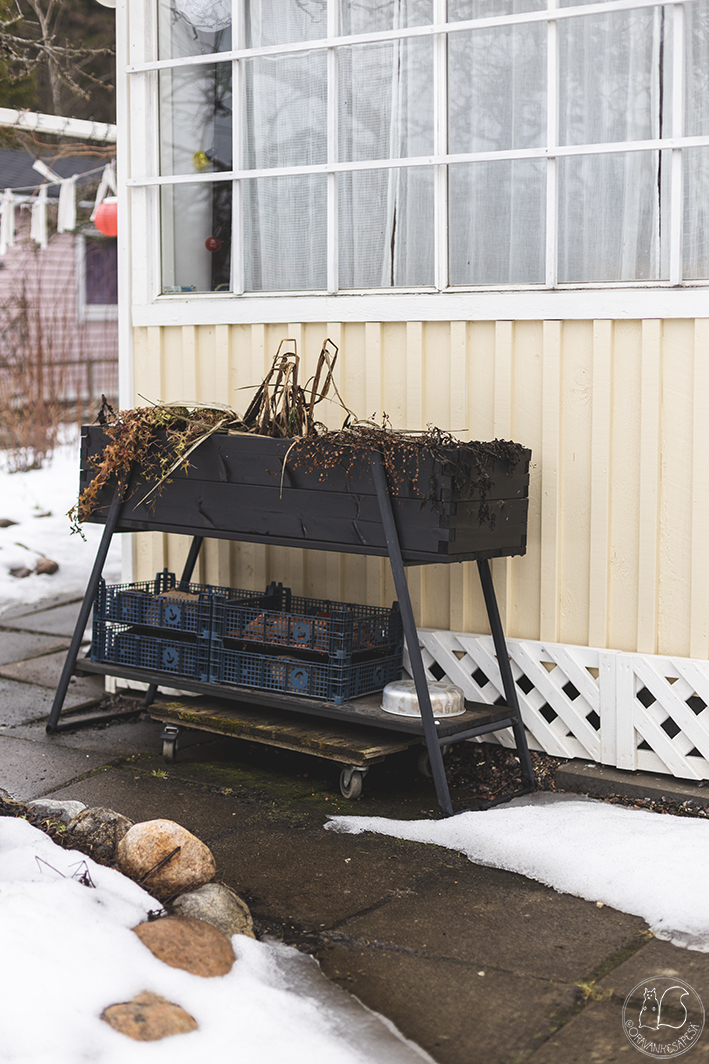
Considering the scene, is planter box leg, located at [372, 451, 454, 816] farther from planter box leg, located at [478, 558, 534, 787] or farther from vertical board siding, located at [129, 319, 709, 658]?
vertical board siding, located at [129, 319, 709, 658]

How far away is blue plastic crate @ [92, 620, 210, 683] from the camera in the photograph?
16.0 feet

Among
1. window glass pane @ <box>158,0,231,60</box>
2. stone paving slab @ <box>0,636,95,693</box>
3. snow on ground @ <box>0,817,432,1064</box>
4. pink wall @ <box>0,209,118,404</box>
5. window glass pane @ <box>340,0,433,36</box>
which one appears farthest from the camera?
pink wall @ <box>0,209,118,404</box>

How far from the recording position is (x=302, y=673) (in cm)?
459

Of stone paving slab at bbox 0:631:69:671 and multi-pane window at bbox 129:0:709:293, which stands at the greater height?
multi-pane window at bbox 129:0:709:293

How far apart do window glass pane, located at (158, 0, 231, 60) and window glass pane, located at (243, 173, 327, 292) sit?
699 millimetres

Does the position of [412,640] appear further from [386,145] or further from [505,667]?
[386,145]

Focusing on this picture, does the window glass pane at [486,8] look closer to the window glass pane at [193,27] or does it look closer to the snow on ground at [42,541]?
the window glass pane at [193,27]

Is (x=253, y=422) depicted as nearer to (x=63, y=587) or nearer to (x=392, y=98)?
(x=392, y=98)

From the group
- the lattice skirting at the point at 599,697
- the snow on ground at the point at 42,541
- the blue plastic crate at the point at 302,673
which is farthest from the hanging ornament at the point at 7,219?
the lattice skirting at the point at 599,697

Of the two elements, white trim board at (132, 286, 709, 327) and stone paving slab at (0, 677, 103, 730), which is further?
stone paving slab at (0, 677, 103, 730)

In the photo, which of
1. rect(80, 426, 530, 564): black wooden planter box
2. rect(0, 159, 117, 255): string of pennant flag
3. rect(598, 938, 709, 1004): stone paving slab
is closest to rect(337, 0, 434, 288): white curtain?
rect(80, 426, 530, 564): black wooden planter box

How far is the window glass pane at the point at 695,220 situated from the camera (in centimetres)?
428

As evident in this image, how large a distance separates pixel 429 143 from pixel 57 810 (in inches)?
121

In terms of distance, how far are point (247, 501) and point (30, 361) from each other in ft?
27.4
